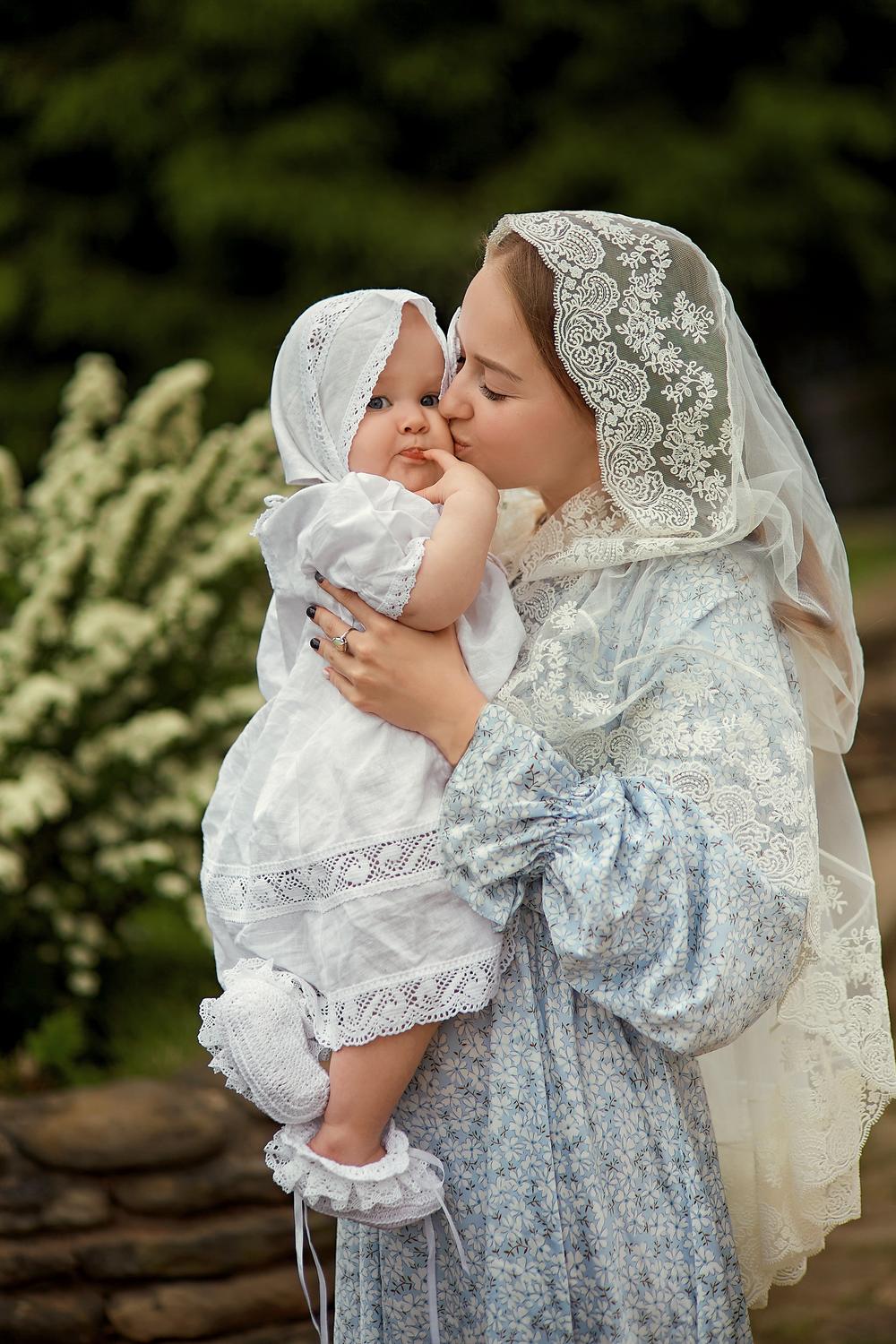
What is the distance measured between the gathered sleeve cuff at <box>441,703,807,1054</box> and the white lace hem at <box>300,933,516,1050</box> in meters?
0.09

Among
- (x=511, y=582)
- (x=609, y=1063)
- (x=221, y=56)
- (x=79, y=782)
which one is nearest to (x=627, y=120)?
(x=221, y=56)

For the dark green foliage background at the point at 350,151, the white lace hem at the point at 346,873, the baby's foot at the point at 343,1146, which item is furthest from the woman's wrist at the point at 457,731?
the dark green foliage background at the point at 350,151

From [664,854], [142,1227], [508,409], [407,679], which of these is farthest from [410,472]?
[142,1227]

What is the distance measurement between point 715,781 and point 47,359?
623cm

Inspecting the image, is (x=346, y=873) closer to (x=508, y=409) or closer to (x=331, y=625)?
(x=331, y=625)

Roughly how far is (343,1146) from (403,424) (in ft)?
3.21

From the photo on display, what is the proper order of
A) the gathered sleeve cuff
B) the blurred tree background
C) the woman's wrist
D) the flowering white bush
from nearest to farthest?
the gathered sleeve cuff < the woman's wrist < the flowering white bush < the blurred tree background

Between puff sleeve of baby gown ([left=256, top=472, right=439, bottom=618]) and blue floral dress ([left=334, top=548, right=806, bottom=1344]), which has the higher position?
puff sleeve of baby gown ([left=256, top=472, right=439, bottom=618])

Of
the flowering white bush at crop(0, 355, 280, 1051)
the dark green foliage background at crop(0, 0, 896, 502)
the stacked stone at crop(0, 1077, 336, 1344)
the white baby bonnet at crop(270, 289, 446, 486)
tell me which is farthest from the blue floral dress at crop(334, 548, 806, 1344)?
the dark green foliage background at crop(0, 0, 896, 502)

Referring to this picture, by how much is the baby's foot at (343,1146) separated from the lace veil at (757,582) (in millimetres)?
578

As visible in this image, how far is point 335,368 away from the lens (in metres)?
1.89

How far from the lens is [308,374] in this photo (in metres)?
1.91

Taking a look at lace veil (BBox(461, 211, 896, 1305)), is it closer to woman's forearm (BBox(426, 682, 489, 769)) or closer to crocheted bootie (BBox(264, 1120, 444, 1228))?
woman's forearm (BBox(426, 682, 489, 769))

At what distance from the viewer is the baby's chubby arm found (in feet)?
5.67
